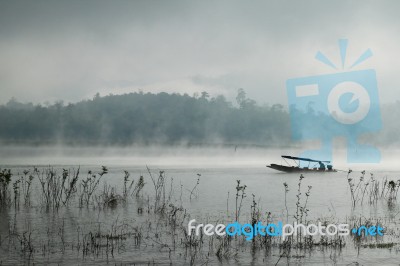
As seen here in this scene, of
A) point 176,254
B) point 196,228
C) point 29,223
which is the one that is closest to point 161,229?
point 196,228

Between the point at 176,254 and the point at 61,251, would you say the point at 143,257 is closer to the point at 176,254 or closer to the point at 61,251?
the point at 176,254

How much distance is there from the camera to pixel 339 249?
13.0 meters

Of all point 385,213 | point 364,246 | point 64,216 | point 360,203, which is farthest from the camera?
point 360,203

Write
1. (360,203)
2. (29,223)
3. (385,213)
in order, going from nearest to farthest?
(29,223) < (385,213) < (360,203)

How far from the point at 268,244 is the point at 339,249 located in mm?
2053

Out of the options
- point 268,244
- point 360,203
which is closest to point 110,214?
point 268,244

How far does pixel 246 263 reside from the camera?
38.1 feet

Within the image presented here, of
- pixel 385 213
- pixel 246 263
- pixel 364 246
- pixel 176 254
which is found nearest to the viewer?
pixel 246 263

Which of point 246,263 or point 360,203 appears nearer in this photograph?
point 246,263

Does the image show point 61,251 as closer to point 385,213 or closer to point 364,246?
point 364,246

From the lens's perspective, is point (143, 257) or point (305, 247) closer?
point (143, 257)

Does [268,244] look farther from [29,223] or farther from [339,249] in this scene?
[29,223]

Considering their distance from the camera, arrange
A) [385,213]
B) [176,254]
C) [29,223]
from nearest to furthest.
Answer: [176,254], [29,223], [385,213]

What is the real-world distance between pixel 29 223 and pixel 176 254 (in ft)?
25.6
